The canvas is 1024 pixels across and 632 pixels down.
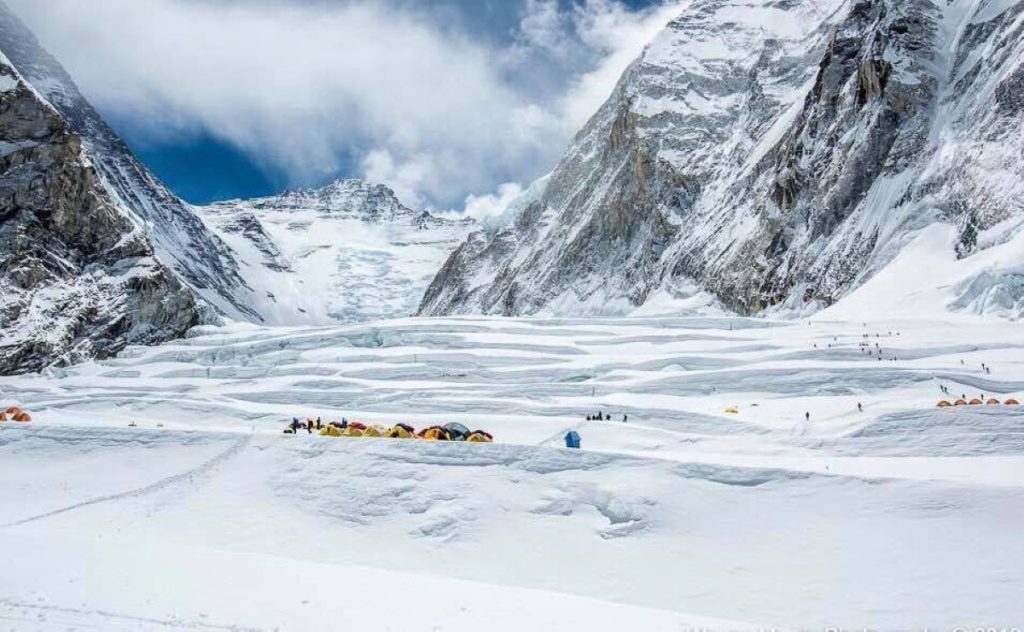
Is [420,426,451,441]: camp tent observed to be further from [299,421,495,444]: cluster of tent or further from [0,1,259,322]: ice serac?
[0,1,259,322]: ice serac

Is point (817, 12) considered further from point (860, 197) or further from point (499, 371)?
point (499, 371)

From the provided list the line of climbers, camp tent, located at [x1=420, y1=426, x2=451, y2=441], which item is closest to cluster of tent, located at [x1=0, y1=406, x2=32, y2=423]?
the line of climbers

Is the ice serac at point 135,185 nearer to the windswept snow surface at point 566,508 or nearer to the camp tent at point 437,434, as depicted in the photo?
the windswept snow surface at point 566,508

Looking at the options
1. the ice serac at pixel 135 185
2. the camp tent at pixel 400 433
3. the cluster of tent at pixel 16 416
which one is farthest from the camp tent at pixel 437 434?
the ice serac at pixel 135 185

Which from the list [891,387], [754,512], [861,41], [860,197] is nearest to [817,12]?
[861,41]

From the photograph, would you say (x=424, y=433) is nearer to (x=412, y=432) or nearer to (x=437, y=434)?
(x=437, y=434)
